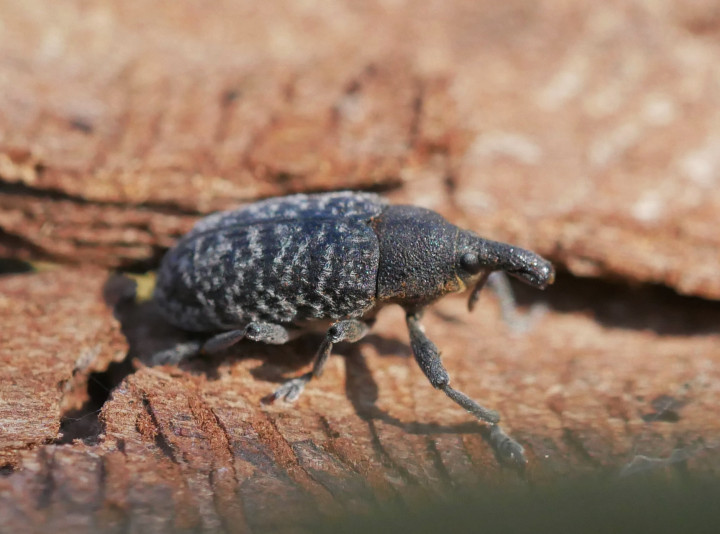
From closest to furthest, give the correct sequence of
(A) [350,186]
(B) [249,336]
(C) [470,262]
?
(B) [249,336], (C) [470,262], (A) [350,186]

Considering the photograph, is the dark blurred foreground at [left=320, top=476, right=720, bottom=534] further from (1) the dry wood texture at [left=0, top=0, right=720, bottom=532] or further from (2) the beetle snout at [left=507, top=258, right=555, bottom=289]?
(2) the beetle snout at [left=507, top=258, right=555, bottom=289]

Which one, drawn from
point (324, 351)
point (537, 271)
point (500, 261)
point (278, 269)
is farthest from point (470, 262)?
point (278, 269)

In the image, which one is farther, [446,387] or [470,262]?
[470,262]

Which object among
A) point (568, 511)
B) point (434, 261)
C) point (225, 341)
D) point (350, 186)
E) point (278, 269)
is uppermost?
point (350, 186)

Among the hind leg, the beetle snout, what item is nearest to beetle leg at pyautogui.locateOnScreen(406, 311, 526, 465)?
the beetle snout

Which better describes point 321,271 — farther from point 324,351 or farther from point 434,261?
point 434,261

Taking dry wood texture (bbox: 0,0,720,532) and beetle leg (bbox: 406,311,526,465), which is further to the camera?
beetle leg (bbox: 406,311,526,465)

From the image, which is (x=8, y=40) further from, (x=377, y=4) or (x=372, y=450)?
(x=372, y=450)

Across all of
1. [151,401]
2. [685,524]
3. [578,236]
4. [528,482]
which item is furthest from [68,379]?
[578,236]
